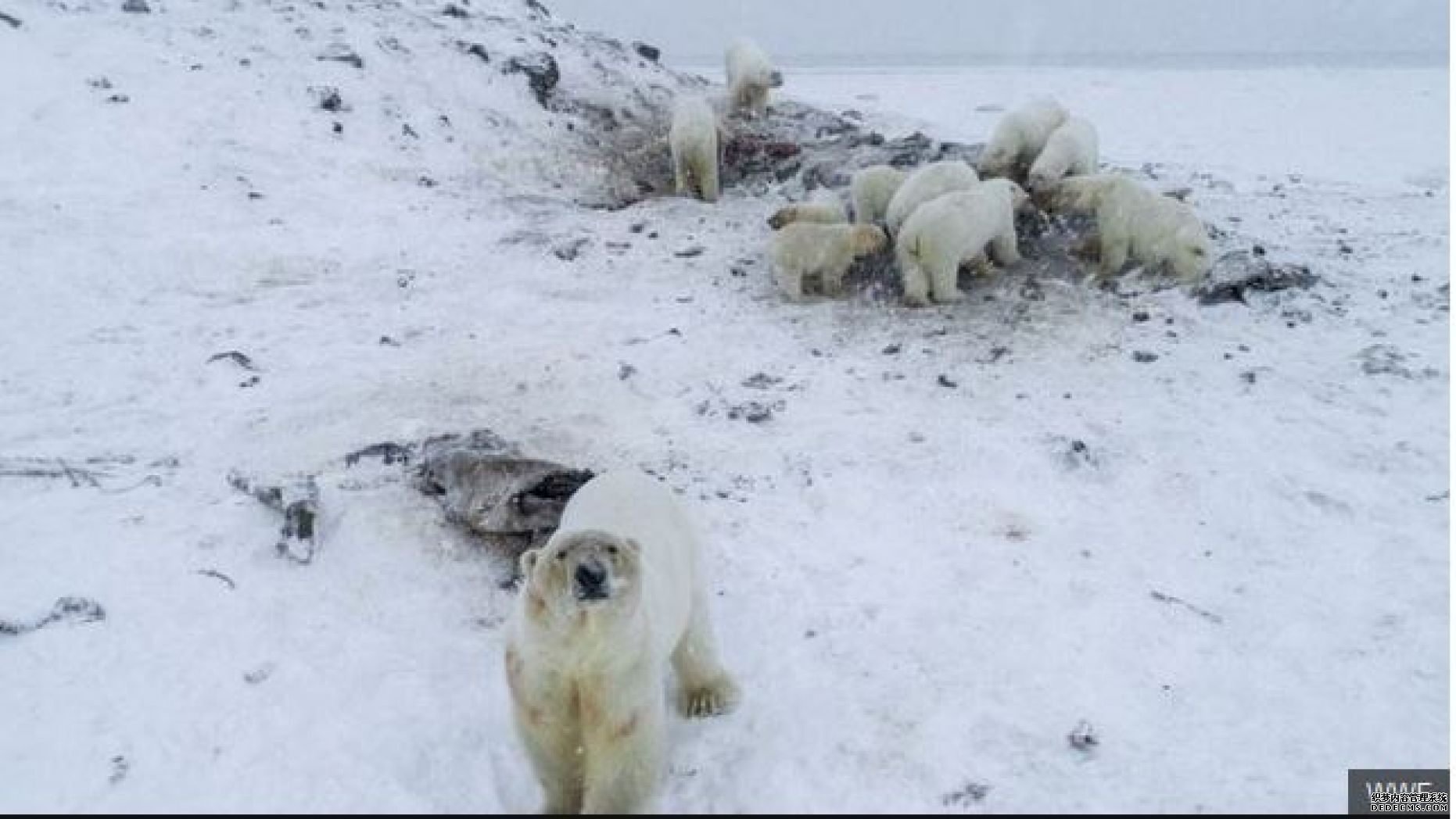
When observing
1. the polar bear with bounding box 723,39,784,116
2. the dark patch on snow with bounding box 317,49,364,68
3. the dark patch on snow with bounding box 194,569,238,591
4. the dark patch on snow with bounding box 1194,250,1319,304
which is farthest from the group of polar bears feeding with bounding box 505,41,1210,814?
the polar bear with bounding box 723,39,784,116

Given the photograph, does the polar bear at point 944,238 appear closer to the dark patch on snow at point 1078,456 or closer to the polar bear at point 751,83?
the dark patch on snow at point 1078,456

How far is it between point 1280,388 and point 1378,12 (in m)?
31.9

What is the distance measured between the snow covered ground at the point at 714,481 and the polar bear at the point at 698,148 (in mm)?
411

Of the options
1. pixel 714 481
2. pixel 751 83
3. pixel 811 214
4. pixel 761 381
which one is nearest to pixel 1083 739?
pixel 714 481

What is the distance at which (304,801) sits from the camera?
3811 millimetres

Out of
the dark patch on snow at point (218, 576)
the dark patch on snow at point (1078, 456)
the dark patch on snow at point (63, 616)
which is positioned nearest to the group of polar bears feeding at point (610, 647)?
the dark patch on snow at point (218, 576)

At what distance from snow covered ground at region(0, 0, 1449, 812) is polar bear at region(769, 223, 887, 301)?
249 millimetres

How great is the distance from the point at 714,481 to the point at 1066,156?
5.91 meters

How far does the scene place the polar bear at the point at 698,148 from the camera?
11375mm

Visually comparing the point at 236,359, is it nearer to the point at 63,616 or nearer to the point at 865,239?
the point at 63,616

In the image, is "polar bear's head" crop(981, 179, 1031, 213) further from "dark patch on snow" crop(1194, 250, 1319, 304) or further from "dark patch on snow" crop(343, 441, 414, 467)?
"dark patch on snow" crop(343, 441, 414, 467)

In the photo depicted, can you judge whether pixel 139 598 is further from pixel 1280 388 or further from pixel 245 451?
pixel 1280 388

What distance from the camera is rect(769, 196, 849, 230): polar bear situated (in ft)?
31.1

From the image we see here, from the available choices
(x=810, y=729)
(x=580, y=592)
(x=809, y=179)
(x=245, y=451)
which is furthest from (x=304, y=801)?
(x=809, y=179)
